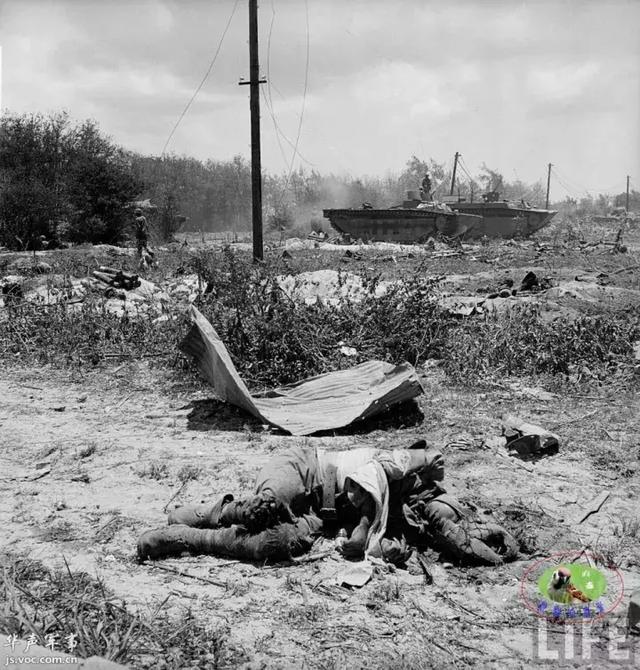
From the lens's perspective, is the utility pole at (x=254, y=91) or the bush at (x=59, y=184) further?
the bush at (x=59, y=184)

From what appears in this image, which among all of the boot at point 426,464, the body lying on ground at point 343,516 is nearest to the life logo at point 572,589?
the body lying on ground at point 343,516

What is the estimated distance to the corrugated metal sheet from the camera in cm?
509

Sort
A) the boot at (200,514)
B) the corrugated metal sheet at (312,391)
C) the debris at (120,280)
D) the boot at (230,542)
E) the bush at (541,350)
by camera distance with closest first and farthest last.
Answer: the boot at (230,542), the boot at (200,514), the corrugated metal sheet at (312,391), the bush at (541,350), the debris at (120,280)

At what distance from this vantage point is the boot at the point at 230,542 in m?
3.00

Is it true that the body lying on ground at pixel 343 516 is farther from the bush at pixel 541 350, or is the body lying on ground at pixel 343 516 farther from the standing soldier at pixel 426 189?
the standing soldier at pixel 426 189

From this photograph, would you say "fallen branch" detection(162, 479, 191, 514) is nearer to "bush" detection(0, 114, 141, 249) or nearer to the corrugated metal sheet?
the corrugated metal sheet

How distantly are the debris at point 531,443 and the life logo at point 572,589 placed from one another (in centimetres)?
139

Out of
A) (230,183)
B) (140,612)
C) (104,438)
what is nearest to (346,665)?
(140,612)

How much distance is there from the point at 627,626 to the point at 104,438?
356cm

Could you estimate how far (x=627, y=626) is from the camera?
2.51 metres

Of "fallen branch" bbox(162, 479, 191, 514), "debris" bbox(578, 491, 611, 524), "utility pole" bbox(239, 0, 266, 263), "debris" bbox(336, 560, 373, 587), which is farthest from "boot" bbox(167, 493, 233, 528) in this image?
"utility pole" bbox(239, 0, 266, 263)

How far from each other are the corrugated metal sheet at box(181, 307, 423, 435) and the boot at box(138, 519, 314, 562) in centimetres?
185

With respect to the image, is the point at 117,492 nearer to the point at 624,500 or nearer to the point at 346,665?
the point at 346,665

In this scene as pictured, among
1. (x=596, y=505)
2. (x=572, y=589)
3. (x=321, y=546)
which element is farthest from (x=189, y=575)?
(x=596, y=505)
